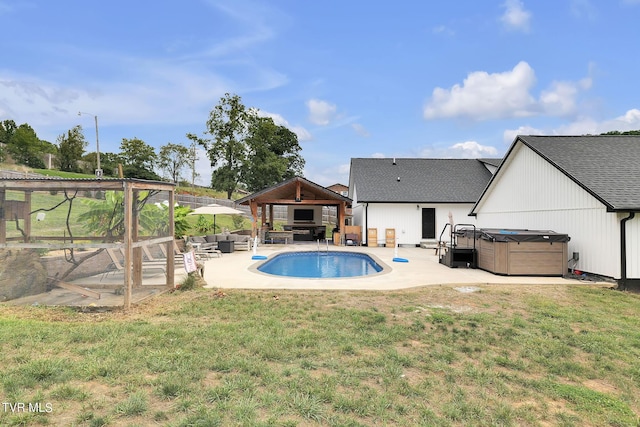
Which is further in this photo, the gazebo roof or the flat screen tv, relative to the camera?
the flat screen tv

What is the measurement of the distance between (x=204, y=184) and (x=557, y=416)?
2075 inches

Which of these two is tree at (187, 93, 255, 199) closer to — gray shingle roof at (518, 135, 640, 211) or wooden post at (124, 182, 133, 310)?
gray shingle roof at (518, 135, 640, 211)

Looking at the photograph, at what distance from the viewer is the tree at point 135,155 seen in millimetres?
42625

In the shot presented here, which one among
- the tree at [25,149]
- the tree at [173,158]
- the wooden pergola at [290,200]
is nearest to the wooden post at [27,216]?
the wooden pergola at [290,200]

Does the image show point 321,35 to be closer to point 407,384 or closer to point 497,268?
point 497,268

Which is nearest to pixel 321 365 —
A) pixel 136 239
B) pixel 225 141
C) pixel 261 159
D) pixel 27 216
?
pixel 136 239

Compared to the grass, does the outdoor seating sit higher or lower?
higher

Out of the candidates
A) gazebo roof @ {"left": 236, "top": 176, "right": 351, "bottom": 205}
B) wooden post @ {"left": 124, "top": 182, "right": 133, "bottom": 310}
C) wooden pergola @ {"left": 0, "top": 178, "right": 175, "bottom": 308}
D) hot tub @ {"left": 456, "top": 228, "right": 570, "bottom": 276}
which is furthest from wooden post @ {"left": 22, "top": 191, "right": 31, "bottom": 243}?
gazebo roof @ {"left": 236, "top": 176, "right": 351, "bottom": 205}

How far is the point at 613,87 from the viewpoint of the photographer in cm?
1585

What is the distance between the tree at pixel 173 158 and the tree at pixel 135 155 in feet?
4.14

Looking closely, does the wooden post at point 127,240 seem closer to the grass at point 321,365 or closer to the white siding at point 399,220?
the grass at point 321,365

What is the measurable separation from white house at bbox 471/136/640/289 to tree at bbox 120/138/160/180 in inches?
1645

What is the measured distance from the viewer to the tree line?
3384 cm

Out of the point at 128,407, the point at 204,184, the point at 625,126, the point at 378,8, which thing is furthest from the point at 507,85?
the point at 204,184
